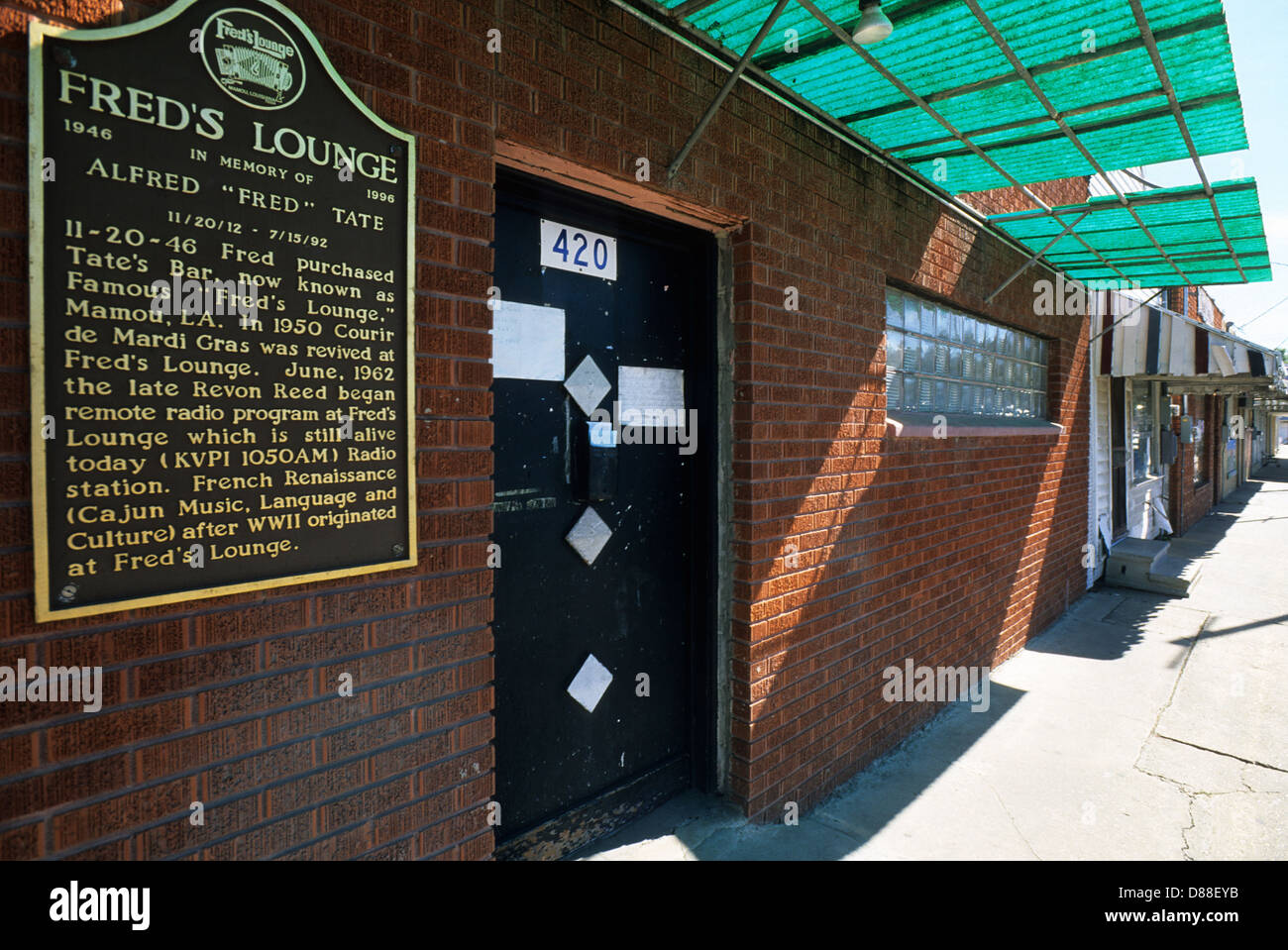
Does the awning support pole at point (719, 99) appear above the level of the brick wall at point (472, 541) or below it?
above

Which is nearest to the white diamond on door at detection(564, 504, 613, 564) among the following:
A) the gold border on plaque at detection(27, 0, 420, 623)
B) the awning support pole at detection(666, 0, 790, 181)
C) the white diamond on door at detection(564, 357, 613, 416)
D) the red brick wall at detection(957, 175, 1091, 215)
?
the white diamond on door at detection(564, 357, 613, 416)

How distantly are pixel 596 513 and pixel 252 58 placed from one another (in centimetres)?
185

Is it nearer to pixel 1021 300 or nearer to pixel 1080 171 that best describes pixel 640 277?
pixel 1080 171

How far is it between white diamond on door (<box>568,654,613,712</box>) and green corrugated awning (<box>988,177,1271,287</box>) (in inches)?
166

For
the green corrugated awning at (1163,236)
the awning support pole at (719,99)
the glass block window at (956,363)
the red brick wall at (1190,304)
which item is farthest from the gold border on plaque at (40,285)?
the red brick wall at (1190,304)

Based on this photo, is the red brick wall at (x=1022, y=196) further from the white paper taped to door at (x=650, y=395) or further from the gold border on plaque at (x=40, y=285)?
the gold border on plaque at (x=40, y=285)

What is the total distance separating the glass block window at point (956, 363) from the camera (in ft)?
15.4

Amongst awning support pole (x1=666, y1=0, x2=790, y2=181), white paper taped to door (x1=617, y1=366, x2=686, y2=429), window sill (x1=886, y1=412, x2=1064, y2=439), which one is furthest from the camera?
window sill (x1=886, y1=412, x2=1064, y2=439)

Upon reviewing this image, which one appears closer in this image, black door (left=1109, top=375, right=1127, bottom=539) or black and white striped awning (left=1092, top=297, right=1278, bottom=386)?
black and white striped awning (left=1092, top=297, right=1278, bottom=386)

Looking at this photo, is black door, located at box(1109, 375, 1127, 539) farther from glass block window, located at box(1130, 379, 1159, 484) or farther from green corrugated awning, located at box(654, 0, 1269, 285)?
green corrugated awning, located at box(654, 0, 1269, 285)

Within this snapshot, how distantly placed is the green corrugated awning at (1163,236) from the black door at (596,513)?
129 inches

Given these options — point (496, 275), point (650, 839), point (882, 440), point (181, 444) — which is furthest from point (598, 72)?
point (650, 839)

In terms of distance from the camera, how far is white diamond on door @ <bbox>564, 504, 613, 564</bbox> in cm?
292

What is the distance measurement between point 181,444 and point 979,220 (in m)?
5.28
